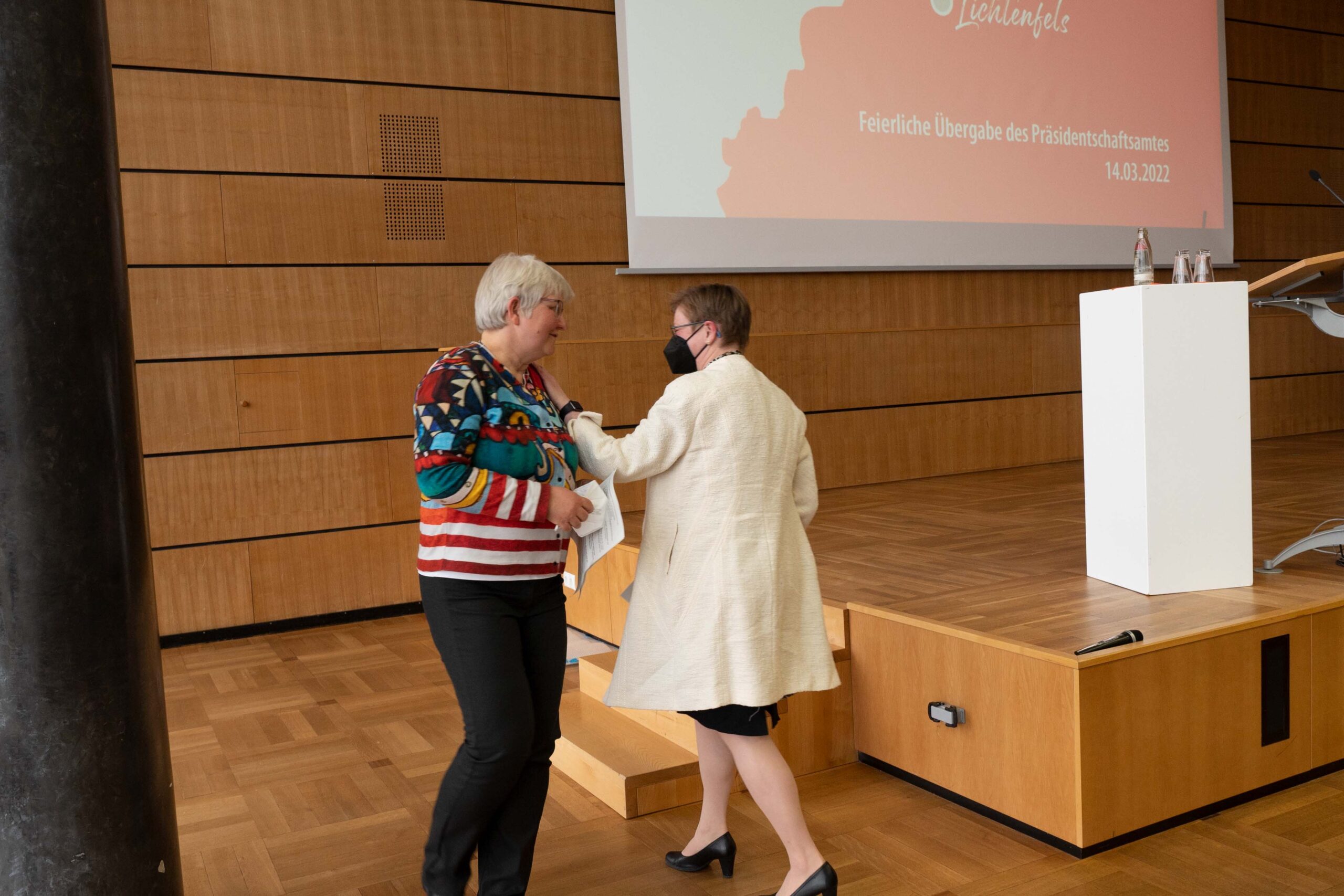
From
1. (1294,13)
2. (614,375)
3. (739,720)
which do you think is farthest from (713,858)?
(1294,13)

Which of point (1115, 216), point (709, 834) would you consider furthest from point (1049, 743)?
point (1115, 216)

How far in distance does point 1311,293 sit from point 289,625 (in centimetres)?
403

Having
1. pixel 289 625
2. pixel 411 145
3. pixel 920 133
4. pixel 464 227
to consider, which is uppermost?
pixel 920 133

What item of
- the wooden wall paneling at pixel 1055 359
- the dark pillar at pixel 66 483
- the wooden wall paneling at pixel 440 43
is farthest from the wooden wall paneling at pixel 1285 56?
the dark pillar at pixel 66 483

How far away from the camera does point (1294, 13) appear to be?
7.44 metres

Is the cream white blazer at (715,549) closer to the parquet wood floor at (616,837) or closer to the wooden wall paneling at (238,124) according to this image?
the parquet wood floor at (616,837)

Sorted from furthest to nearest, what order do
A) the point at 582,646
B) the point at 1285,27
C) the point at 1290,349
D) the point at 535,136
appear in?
the point at 1290,349 < the point at 1285,27 < the point at 535,136 < the point at 582,646

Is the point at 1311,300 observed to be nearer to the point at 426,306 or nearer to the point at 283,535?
the point at 426,306

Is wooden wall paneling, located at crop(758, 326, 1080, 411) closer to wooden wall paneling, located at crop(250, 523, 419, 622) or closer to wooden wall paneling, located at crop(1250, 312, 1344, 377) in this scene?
wooden wall paneling, located at crop(250, 523, 419, 622)

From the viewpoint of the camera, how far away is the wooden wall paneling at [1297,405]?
7566mm

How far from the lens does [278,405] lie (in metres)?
4.71

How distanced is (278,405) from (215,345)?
1.15 feet

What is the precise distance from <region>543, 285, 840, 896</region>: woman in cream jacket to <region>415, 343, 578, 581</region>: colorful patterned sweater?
17cm

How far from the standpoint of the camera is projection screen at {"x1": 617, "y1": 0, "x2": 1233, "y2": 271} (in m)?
5.40
